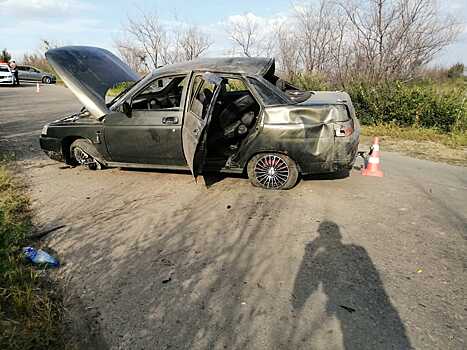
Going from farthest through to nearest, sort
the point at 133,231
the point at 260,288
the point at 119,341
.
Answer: the point at 133,231, the point at 260,288, the point at 119,341

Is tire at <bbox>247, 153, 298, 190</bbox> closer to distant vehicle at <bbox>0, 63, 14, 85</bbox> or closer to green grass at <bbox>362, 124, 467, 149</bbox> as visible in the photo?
green grass at <bbox>362, 124, 467, 149</bbox>

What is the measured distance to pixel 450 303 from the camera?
2.66 meters

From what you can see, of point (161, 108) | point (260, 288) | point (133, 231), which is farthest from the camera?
point (161, 108)

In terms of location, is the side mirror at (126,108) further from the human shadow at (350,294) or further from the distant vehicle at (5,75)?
the distant vehicle at (5,75)

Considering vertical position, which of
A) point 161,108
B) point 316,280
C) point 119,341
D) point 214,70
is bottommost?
point 119,341

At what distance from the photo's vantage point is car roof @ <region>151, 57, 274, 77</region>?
15.4 feet

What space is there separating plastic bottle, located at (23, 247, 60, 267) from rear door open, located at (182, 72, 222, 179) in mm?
1783

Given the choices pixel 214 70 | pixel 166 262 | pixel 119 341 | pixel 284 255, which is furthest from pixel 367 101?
pixel 119 341

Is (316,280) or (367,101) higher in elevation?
(367,101)

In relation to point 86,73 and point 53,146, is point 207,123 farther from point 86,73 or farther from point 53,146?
point 53,146

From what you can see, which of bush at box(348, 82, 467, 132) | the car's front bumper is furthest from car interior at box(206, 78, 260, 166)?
bush at box(348, 82, 467, 132)

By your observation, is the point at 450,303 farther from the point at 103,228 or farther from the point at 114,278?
the point at 103,228

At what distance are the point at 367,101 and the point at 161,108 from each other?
276 inches

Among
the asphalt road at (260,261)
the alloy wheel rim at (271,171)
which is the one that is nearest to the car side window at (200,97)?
the alloy wheel rim at (271,171)
